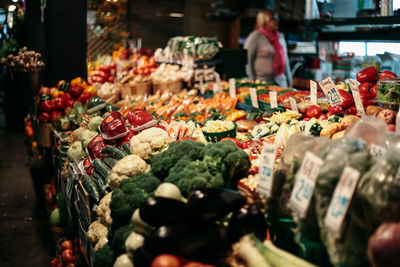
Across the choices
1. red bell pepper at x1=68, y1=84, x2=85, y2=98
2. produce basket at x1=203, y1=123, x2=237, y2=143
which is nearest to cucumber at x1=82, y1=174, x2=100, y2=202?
produce basket at x1=203, y1=123, x2=237, y2=143

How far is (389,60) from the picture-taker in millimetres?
5902

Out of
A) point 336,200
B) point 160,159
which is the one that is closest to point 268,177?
point 336,200

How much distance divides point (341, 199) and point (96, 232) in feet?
5.43

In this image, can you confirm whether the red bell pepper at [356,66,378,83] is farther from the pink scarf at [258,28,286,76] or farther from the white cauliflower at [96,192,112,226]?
the pink scarf at [258,28,286,76]

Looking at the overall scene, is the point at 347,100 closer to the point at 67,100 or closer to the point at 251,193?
the point at 251,193

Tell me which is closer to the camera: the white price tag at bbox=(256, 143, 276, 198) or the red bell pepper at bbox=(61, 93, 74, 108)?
the white price tag at bbox=(256, 143, 276, 198)

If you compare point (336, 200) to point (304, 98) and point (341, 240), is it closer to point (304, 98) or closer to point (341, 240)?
point (341, 240)

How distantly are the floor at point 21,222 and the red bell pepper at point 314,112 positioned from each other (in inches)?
117

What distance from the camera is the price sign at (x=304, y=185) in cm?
163

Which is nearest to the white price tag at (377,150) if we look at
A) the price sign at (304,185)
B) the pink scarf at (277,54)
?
the price sign at (304,185)

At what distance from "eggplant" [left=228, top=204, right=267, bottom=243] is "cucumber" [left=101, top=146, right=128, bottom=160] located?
4.33 feet

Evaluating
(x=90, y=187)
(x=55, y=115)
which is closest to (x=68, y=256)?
(x=90, y=187)

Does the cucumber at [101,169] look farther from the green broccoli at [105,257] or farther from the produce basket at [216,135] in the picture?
the produce basket at [216,135]

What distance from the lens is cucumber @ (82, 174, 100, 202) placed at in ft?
9.34
